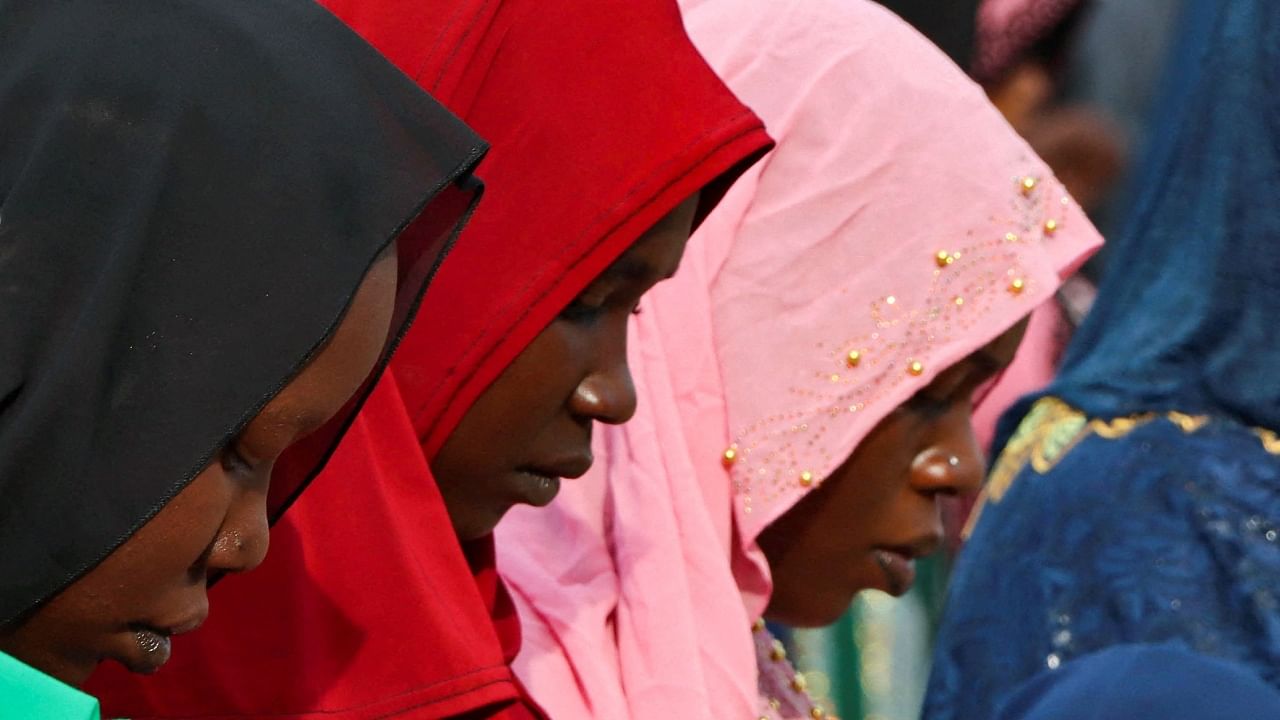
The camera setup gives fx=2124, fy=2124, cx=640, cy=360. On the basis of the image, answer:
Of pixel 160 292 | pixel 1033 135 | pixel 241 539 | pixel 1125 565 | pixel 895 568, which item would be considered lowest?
pixel 1033 135

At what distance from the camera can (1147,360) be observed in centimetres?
221

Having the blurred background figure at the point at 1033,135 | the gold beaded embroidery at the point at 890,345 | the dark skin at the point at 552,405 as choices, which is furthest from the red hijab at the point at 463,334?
the blurred background figure at the point at 1033,135

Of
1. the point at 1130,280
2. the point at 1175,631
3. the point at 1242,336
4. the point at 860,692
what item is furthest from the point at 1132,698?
the point at 860,692

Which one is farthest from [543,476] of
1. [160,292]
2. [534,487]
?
[160,292]

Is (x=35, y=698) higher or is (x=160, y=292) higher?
(x=160, y=292)

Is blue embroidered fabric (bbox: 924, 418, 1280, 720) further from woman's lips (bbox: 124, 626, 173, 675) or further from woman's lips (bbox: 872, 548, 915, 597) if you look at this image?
woman's lips (bbox: 124, 626, 173, 675)

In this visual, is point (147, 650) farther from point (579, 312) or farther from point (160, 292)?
point (579, 312)

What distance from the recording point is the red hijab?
161 cm

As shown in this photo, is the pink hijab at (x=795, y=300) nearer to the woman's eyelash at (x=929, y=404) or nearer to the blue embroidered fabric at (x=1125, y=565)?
the woman's eyelash at (x=929, y=404)

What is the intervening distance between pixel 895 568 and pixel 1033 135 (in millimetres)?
1646

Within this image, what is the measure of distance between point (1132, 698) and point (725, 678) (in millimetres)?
394

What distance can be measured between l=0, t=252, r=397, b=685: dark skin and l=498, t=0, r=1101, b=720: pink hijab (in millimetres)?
758

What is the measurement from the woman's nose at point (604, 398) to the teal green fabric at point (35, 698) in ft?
2.25

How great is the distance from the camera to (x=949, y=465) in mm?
2230
